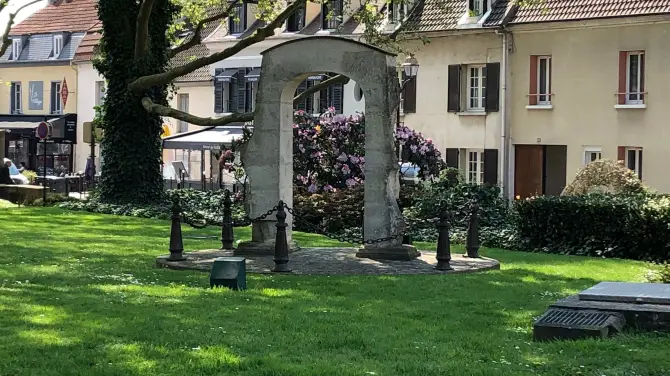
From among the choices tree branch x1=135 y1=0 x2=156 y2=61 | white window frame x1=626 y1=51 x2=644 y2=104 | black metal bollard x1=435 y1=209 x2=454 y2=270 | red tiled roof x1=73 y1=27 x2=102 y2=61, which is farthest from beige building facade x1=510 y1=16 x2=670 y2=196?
red tiled roof x1=73 y1=27 x2=102 y2=61

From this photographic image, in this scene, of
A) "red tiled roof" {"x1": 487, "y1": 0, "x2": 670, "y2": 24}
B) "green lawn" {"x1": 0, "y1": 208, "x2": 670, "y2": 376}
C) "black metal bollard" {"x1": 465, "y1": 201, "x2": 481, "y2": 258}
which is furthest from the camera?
"red tiled roof" {"x1": 487, "y1": 0, "x2": 670, "y2": 24}

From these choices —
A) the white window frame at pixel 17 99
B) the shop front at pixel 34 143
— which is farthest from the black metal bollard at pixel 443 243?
the white window frame at pixel 17 99

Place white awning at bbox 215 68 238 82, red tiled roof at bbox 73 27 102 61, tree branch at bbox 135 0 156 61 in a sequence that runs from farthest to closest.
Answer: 1. red tiled roof at bbox 73 27 102 61
2. white awning at bbox 215 68 238 82
3. tree branch at bbox 135 0 156 61

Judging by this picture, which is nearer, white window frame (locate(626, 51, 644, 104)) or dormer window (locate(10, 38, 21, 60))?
white window frame (locate(626, 51, 644, 104))

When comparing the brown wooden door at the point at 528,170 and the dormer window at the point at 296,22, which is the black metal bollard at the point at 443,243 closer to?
the brown wooden door at the point at 528,170

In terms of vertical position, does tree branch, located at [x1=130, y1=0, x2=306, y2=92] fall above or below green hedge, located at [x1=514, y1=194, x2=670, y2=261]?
above

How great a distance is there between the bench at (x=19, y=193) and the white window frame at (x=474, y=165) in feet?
47.2

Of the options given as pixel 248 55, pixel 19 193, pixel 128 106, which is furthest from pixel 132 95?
pixel 248 55

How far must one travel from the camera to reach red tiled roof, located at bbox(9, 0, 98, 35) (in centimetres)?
6178

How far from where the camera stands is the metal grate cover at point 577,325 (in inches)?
372

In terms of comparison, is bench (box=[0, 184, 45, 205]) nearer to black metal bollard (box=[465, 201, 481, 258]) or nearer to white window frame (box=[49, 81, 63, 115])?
black metal bollard (box=[465, 201, 481, 258])

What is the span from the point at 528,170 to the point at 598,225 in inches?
656

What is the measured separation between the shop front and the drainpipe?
24050 millimetres

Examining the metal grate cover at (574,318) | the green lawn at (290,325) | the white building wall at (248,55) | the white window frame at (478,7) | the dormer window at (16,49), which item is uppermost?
the dormer window at (16,49)
